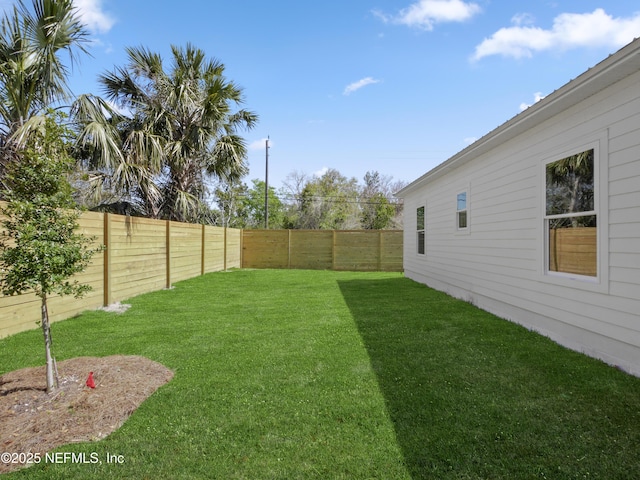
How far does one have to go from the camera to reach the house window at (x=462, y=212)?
689 cm

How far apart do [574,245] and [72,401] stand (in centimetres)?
505

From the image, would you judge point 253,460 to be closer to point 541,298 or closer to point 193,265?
point 541,298

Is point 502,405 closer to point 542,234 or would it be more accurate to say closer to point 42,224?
point 542,234

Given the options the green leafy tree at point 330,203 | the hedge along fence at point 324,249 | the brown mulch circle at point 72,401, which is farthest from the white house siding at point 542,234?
the green leafy tree at point 330,203

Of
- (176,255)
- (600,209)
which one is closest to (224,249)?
(176,255)

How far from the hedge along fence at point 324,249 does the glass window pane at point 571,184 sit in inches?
362

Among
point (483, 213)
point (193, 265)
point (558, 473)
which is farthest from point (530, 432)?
point (193, 265)

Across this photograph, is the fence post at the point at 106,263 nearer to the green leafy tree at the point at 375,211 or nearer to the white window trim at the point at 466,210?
the white window trim at the point at 466,210

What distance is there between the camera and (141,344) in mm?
4066

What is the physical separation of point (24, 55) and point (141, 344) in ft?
14.9

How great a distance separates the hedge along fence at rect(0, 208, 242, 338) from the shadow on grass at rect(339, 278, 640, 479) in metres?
4.34

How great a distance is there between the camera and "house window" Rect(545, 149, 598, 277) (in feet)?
12.1

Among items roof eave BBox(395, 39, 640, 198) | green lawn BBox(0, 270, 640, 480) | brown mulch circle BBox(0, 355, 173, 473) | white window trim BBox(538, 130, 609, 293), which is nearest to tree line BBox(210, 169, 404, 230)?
roof eave BBox(395, 39, 640, 198)

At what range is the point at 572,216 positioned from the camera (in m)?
3.93
